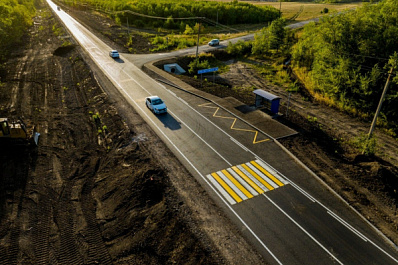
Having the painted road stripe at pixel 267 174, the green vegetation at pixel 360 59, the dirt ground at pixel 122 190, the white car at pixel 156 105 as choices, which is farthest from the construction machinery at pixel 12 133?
the green vegetation at pixel 360 59

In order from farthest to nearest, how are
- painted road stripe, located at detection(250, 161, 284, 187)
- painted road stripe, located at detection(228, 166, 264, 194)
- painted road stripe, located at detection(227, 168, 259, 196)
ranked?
painted road stripe, located at detection(250, 161, 284, 187) → painted road stripe, located at detection(228, 166, 264, 194) → painted road stripe, located at detection(227, 168, 259, 196)

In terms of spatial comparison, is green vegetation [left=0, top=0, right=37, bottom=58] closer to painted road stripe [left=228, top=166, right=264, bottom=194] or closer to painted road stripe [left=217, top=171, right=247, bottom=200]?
painted road stripe [left=217, top=171, right=247, bottom=200]

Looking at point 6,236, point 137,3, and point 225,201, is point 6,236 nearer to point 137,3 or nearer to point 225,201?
point 225,201

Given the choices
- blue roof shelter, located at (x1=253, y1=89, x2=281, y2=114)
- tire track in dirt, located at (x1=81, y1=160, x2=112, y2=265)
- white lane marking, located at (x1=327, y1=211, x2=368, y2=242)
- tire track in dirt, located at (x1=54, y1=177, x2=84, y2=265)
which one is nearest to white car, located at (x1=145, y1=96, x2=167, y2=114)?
blue roof shelter, located at (x1=253, y1=89, x2=281, y2=114)

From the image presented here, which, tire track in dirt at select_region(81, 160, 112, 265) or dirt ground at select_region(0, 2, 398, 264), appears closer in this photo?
tire track in dirt at select_region(81, 160, 112, 265)

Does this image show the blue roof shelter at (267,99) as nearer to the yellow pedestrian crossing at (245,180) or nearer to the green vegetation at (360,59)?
the green vegetation at (360,59)

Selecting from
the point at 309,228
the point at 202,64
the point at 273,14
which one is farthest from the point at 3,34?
the point at 273,14
